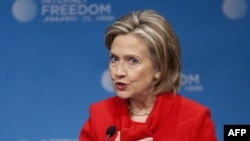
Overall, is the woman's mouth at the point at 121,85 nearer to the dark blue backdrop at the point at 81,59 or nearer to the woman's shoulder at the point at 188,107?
the woman's shoulder at the point at 188,107

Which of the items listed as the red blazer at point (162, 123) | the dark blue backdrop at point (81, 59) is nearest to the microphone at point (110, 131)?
the red blazer at point (162, 123)

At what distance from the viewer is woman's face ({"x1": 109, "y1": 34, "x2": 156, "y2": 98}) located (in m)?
1.72

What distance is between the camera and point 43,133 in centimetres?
299

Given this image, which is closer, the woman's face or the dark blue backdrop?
the woman's face

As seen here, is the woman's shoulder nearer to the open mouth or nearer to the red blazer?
the red blazer

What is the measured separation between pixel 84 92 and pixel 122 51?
4.27 feet

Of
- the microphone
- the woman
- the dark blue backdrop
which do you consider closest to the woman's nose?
the woman

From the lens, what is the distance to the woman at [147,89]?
1.73 meters

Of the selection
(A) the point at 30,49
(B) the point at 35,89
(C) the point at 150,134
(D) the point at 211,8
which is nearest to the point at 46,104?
(B) the point at 35,89

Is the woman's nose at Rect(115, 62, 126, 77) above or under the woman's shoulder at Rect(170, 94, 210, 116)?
above

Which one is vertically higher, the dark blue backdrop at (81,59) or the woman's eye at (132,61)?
the dark blue backdrop at (81,59)

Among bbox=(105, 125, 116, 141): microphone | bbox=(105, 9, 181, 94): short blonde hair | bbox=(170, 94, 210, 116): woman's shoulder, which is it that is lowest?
bbox=(105, 125, 116, 141): microphone

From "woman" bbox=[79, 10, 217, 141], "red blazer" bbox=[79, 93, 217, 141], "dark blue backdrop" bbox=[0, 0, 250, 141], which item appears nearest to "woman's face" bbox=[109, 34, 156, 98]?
"woman" bbox=[79, 10, 217, 141]

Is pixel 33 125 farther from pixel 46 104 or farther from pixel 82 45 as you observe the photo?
pixel 82 45
